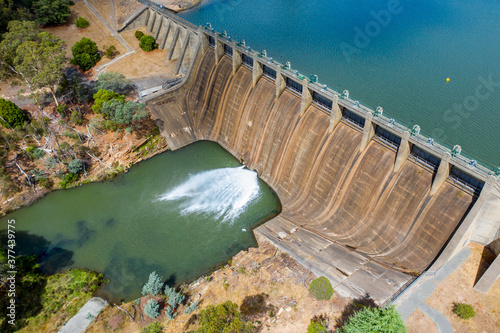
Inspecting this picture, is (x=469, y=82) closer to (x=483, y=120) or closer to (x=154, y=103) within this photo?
(x=483, y=120)

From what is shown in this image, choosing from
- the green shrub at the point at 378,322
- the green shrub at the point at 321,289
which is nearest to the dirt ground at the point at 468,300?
the green shrub at the point at 378,322

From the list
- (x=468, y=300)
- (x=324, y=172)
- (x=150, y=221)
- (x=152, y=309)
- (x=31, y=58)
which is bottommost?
(x=150, y=221)

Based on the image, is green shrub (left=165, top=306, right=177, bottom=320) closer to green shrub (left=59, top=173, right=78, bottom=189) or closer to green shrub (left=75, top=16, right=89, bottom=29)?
green shrub (left=59, top=173, right=78, bottom=189)

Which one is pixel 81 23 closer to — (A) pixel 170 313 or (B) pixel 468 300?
(A) pixel 170 313

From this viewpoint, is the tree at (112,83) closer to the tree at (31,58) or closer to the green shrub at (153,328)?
the tree at (31,58)

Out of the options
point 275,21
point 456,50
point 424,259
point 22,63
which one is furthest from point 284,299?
point 275,21

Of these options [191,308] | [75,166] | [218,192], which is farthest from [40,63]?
[191,308]
